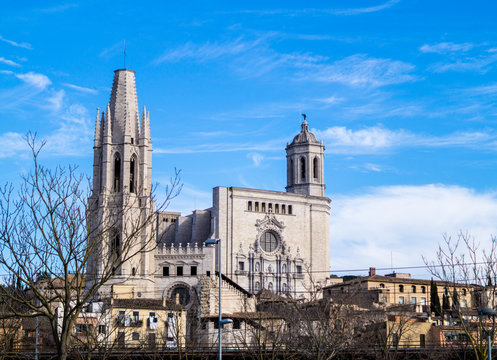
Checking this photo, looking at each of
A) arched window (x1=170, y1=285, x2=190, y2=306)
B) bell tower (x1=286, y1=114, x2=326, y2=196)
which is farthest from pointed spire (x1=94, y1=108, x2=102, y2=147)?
bell tower (x1=286, y1=114, x2=326, y2=196)

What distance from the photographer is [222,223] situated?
9144 centimetres

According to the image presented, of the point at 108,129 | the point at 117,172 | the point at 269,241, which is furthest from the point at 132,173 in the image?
the point at 269,241

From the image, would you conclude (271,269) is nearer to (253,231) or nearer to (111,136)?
(253,231)

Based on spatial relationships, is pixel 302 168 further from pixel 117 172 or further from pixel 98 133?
pixel 98 133

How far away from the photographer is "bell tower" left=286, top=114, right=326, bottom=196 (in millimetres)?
103375

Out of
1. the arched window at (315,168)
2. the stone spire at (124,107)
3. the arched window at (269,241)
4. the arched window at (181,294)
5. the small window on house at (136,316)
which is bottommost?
the small window on house at (136,316)

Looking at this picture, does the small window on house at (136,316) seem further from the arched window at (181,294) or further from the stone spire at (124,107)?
the stone spire at (124,107)

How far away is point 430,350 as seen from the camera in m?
47.8

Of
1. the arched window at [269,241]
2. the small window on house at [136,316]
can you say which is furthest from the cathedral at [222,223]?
the small window on house at [136,316]

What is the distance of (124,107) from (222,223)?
58.3 feet

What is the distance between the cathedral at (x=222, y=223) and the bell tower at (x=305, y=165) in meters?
0.13

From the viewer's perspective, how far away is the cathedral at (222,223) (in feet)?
272

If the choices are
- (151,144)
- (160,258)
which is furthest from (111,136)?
(160,258)

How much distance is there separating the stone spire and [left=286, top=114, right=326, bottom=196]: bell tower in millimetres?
25613
